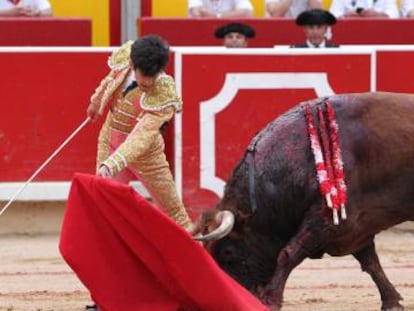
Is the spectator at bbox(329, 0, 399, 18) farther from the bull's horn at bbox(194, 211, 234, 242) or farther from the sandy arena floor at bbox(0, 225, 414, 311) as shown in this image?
the bull's horn at bbox(194, 211, 234, 242)

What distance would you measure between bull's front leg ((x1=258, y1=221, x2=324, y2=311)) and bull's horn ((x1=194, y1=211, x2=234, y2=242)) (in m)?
0.28

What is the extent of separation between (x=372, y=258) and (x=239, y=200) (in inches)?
33.7

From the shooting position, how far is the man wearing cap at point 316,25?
10.0 metres

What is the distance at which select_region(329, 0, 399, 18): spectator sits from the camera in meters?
11.2

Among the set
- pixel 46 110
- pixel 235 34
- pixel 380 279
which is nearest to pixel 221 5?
pixel 235 34

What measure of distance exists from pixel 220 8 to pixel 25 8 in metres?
1.49

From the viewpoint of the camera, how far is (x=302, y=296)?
24.7ft

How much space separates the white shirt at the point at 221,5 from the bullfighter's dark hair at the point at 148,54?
432 centimetres

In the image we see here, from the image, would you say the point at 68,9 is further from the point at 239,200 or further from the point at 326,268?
the point at 239,200

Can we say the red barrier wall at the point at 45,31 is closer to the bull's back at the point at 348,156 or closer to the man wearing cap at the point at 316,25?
the man wearing cap at the point at 316,25

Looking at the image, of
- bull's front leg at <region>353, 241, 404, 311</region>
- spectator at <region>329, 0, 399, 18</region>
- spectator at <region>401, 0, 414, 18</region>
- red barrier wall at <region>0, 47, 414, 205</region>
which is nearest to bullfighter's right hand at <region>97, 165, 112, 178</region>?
bull's front leg at <region>353, 241, 404, 311</region>

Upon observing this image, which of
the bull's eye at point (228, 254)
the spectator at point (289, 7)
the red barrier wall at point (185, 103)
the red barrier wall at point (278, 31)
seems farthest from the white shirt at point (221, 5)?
the bull's eye at point (228, 254)

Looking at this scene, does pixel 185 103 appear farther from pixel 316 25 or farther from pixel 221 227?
pixel 221 227

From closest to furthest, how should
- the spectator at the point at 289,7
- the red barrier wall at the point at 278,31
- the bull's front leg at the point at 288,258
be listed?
the bull's front leg at the point at 288,258, the red barrier wall at the point at 278,31, the spectator at the point at 289,7
